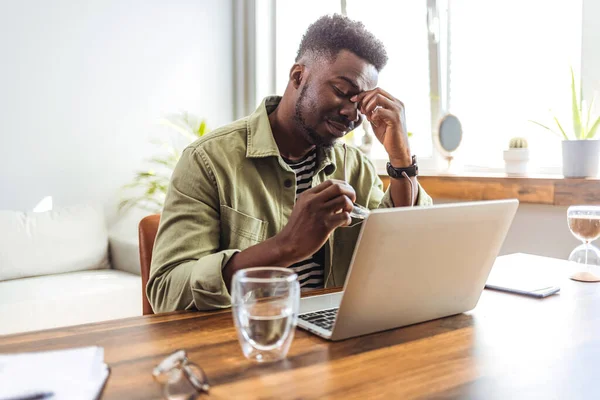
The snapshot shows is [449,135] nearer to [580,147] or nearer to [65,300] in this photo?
[580,147]

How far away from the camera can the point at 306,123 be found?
1.46m

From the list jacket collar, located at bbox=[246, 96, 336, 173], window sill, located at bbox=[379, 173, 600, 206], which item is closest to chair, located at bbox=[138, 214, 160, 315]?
jacket collar, located at bbox=[246, 96, 336, 173]

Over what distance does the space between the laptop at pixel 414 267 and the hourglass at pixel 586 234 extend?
0.44 metres

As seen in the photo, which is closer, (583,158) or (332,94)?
(332,94)

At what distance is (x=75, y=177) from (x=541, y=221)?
252cm

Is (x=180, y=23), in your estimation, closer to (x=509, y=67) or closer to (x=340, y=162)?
(x=509, y=67)

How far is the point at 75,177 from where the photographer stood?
3322mm

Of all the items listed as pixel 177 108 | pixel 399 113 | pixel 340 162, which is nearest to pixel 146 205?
pixel 177 108

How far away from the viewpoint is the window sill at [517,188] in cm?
196

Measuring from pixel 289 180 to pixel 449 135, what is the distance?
1432mm

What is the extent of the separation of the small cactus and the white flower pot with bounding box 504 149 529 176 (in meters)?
0.03

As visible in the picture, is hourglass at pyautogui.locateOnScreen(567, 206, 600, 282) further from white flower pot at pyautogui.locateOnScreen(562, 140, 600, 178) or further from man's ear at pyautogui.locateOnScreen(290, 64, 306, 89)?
white flower pot at pyautogui.locateOnScreen(562, 140, 600, 178)

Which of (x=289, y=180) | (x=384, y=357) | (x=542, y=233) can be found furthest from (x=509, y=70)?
(x=384, y=357)

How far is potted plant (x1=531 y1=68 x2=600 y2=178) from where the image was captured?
2.05 metres
